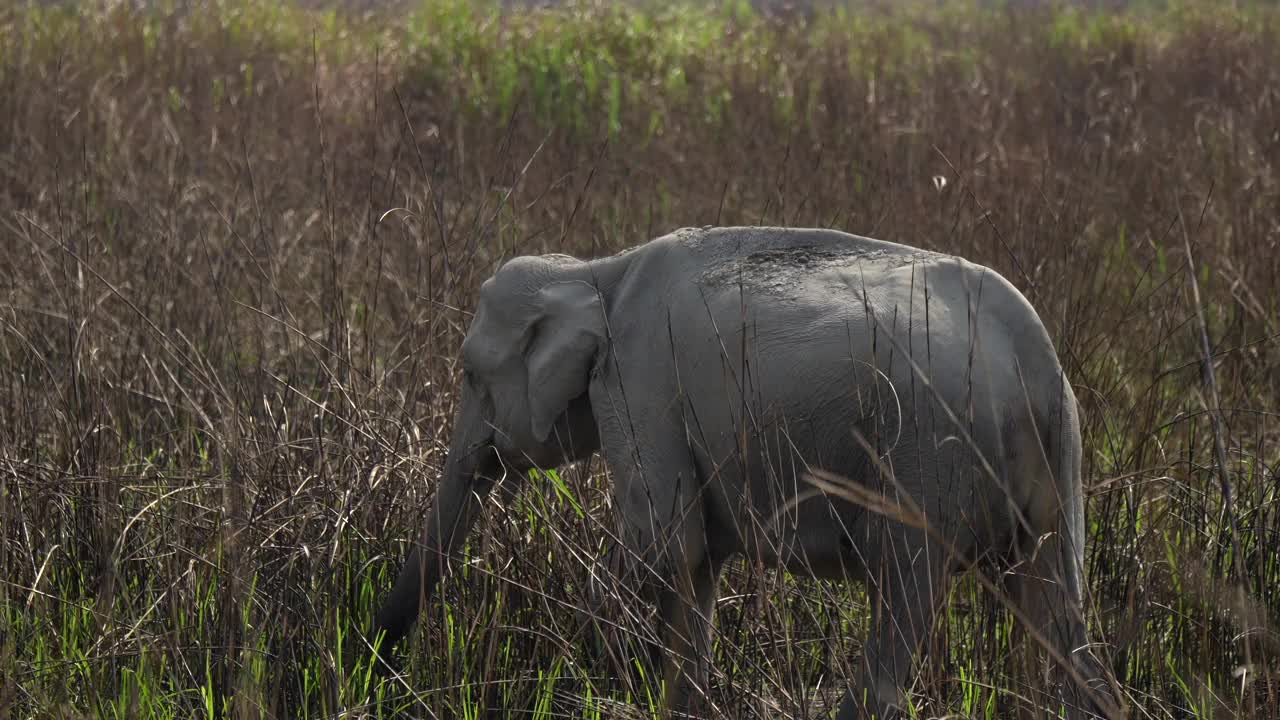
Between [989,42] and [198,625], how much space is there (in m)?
10.0

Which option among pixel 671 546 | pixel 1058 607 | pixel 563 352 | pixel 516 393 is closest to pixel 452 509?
pixel 516 393

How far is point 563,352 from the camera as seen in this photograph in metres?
2.75

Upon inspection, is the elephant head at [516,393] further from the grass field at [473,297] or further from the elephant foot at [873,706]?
the elephant foot at [873,706]

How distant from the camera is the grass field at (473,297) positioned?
269 centimetres

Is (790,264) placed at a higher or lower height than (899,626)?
higher

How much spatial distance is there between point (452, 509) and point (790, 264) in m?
0.83

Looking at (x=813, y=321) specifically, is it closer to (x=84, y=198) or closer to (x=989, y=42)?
(x=84, y=198)

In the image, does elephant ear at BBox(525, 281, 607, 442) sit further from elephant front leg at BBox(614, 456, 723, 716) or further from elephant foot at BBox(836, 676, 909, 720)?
elephant foot at BBox(836, 676, 909, 720)

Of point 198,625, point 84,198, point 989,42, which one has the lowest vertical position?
point 989,42

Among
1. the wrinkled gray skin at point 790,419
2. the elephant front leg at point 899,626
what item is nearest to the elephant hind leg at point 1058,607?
the wrinkled gray skin at point 790,419

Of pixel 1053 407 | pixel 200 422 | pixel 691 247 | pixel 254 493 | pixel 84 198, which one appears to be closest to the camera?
pixel 1053 407

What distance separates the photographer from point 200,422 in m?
4.10

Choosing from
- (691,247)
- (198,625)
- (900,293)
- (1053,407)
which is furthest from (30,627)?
(1053,407)

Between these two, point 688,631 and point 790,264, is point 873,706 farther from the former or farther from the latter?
point 790,264
